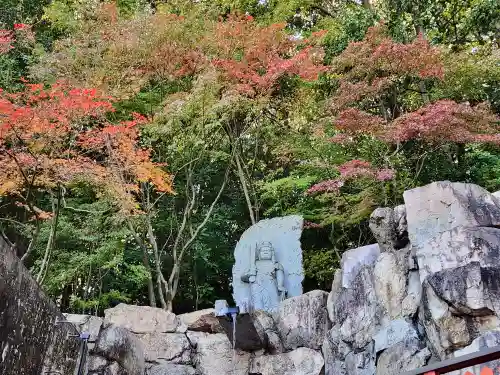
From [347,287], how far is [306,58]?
5.79 metres

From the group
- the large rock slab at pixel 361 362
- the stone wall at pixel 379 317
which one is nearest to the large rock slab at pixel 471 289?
the stone wall at pixel 379 317

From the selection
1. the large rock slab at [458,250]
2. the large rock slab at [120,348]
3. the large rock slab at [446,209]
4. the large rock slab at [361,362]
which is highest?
the large rock slab at [446,209]

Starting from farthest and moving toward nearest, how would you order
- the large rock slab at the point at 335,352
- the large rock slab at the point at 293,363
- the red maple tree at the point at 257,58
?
the red maple tree at the point at 257,58, the large rock slab at the point at 293,363, the large rock slab at the point at 335,352

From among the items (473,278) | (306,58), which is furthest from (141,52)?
(473,278)

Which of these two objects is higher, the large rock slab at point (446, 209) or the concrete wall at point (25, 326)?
the large rock slab at point (446, 209)

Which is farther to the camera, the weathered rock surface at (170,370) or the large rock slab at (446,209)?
the weathered rock surface at (170,370)

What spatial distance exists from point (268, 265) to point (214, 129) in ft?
12.6

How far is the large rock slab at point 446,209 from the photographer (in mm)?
7684

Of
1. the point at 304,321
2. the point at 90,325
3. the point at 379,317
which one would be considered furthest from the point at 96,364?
the point at 379,317

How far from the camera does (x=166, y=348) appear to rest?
9391 millimetres

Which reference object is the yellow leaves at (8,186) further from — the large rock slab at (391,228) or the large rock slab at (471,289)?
the large rock slab at (471,289)

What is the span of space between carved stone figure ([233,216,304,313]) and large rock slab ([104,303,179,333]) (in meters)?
1.45

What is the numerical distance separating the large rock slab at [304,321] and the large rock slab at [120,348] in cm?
265

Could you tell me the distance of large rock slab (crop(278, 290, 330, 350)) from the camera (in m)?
8.79
